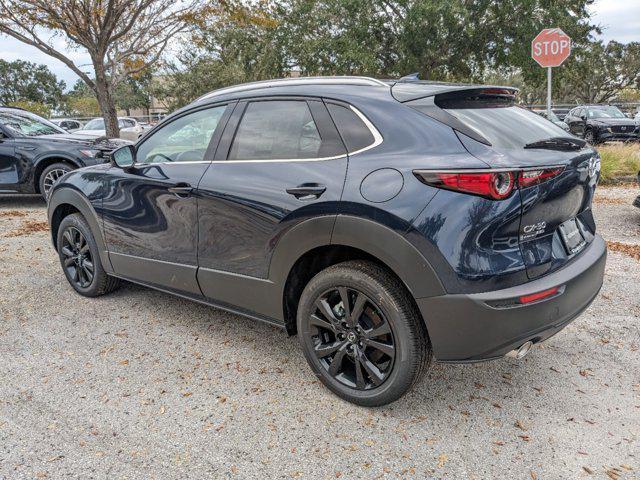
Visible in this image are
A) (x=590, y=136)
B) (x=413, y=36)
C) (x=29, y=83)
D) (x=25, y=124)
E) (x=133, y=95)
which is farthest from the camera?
(x=29, y=83)

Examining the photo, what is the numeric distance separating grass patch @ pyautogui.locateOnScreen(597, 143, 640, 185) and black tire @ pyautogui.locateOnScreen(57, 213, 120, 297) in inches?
361

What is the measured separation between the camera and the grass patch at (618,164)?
10.0 meters

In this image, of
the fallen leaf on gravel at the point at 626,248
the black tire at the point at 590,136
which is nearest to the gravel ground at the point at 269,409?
the fallen leaf on gravel at the point at 626,248

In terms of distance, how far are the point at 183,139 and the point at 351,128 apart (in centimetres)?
153

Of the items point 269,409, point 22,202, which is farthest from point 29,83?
point 269,409

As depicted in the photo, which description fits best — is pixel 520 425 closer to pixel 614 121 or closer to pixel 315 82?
pixel 315 82

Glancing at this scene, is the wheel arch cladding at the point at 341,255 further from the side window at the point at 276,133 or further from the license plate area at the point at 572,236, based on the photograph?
the license plate area at the point at 572,236

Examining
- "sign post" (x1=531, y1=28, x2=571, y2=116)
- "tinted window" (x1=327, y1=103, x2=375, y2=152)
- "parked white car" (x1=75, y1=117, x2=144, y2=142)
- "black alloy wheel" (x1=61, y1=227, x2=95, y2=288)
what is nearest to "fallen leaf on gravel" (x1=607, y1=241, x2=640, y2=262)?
"tinted window" (x1=327, y1=103, x2=375, y2=152)

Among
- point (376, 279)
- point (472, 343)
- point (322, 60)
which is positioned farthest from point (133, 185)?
point (322, 60)

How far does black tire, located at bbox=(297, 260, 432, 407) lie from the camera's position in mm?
2553

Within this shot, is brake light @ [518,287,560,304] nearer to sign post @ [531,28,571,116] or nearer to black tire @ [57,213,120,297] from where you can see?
black tire @ [57,213,120,297]

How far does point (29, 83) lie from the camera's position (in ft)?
242

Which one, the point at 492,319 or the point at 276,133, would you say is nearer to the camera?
the point at 492,319

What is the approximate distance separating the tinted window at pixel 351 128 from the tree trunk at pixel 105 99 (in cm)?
1152
